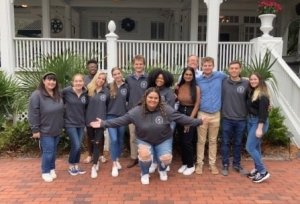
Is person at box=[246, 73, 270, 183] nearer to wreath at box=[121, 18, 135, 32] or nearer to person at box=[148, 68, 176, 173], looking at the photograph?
person at box=[148, 68, 176, 173]

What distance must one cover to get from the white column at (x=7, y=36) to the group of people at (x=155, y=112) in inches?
179

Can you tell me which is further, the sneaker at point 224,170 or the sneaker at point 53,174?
the sneaker at point 224,170

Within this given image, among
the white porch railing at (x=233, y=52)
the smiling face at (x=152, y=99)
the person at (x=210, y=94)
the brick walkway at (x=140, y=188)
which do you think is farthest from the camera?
the white porch railing at (x=233, y=52)

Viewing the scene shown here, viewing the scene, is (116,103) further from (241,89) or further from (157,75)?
(241,89)

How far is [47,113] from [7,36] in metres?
5.23

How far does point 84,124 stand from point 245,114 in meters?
2.47

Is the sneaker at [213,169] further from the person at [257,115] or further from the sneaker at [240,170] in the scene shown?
the person at [257,115]

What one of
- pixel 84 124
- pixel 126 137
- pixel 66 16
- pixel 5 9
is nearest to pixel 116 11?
pixel 66 16

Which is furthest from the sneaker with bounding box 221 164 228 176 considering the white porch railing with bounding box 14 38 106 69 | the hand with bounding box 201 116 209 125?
the white porch railing with bounding box 14 38 106 69

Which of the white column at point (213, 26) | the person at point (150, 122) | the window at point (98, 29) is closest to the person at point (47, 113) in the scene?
the person at point (150, 122)

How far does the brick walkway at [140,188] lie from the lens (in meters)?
4.13

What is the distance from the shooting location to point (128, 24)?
15.1 m

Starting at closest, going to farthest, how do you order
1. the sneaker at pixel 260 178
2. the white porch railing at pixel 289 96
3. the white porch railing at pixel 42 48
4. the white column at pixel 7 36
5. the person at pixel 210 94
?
the sneaker at pixel 260 178
the person at pixel 210 94
the white porch railing at pixel 289 96
the white column at pixel 7 36
the white porch railing at pixel 42 48

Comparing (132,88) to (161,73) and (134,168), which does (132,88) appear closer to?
(161,73)
